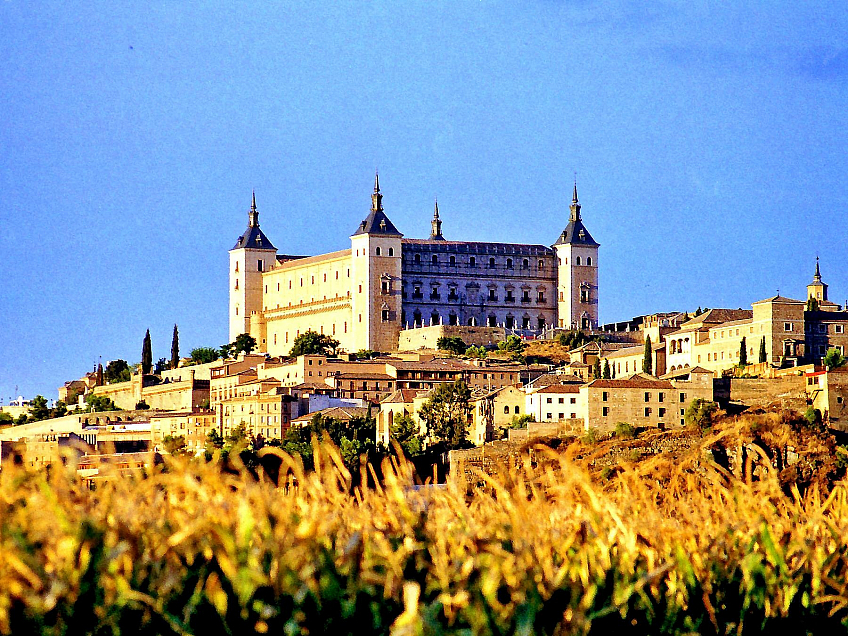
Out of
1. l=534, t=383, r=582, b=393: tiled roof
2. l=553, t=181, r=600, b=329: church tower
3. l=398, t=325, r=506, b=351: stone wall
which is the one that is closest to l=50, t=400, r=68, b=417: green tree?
l=398, t=325, r=506, b=351: stone wall

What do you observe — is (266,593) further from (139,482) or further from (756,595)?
(756,595)

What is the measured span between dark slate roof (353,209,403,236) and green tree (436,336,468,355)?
40.4 ft

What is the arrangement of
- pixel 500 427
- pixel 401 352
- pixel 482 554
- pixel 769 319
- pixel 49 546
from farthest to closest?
pixel 401 352
pixel 769 319
pixel 500 427
pixel 482 554
pixel 49 546

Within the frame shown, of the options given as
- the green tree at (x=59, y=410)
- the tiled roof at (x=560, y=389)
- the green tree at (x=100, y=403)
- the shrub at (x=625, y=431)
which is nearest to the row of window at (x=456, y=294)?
the green tree at (x=100, y=403)

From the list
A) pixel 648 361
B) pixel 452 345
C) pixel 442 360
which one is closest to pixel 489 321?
pixel 452 345

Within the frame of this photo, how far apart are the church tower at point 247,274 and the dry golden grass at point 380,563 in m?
89.2

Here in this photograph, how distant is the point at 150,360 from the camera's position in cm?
9219

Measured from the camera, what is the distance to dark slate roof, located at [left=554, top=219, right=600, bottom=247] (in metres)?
99.1

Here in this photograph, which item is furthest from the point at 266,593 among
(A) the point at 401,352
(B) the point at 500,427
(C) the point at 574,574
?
(A) the point at 401,352

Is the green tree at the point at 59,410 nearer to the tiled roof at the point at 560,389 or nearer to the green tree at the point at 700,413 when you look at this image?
the tiled roof at the point at 560,389

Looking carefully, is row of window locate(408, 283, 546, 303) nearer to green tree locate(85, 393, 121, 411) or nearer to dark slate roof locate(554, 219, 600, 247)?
dark slate roof locate(554, 219, 600, 247)

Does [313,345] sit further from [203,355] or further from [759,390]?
[759,390]

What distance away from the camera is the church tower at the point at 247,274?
101562 millimetres

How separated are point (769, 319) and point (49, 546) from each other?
187 ft
